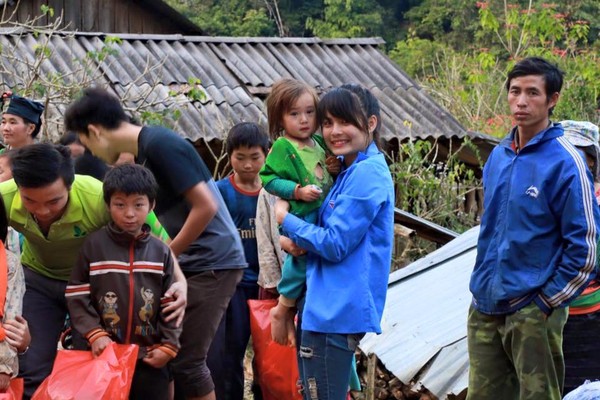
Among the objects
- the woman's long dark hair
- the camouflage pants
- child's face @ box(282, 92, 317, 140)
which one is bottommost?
the camouflage pants

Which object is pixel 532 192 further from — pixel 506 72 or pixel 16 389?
pixel 506 72

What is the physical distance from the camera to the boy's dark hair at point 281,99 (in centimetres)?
462

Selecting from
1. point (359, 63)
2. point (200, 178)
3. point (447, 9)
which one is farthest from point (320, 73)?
point (447, 9)

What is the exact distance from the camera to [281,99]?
465cm

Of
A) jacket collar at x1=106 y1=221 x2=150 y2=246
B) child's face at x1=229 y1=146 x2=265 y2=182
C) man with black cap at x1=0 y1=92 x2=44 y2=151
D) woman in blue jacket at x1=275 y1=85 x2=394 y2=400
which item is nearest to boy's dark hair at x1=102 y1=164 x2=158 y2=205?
jacket collar at x1=106 y1=221 x2=150 y2=246

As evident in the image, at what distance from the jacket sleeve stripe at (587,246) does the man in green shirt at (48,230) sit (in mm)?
1656

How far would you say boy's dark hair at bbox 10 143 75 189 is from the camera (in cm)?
422

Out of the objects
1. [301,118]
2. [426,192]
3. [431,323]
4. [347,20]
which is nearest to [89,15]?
[426,192]

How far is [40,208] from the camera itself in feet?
14.3

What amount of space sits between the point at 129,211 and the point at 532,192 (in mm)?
1756

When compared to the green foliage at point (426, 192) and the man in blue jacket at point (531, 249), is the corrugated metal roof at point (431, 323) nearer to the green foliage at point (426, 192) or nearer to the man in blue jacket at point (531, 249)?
the man in blue jacket at point (531, 249)

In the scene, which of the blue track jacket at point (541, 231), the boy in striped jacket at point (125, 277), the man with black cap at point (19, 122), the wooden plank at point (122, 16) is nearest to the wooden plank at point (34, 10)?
the wooden plank at point (122, 16)

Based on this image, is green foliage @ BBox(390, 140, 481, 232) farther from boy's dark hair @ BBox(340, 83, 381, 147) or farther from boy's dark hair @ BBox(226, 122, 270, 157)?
boy's dark hair @ BBox(340, 83, 381, 147)

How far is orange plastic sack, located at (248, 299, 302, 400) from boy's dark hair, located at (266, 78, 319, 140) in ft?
3.81
